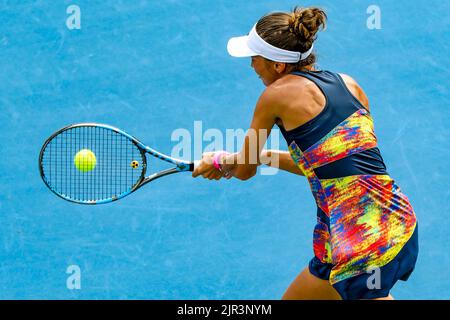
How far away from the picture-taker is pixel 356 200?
387cm

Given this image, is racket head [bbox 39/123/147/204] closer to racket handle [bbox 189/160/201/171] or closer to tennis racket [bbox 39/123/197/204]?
tennis racket [bbox 39/123/197/204]

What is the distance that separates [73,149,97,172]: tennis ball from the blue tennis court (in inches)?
38.2

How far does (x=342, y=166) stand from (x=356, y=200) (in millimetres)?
139

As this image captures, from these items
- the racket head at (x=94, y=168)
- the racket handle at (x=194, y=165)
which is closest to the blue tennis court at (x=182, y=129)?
the racket head at (x=94, y=168)

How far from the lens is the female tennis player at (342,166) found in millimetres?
3871

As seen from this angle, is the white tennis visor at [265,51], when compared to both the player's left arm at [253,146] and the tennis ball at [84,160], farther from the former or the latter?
the tennis ball at [84,160]

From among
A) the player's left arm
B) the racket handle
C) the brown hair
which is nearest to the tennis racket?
the racket handle

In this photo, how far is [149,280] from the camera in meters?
5.57

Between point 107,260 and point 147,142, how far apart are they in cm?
77

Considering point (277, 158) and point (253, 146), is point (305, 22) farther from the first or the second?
point (277, 158)
